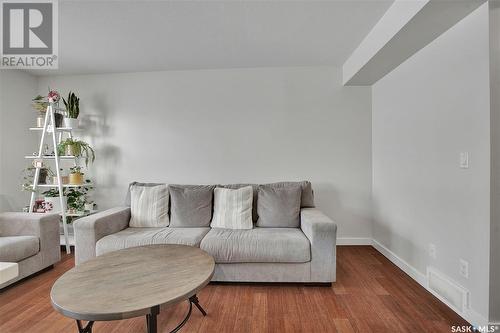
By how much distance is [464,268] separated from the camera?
66.2 inches

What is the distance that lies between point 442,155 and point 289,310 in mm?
1759

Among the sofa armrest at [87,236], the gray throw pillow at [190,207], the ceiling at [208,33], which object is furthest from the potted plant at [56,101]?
the gray throw pillow at [190,207]

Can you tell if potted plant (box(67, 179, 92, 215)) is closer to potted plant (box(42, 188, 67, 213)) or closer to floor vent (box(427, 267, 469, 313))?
potted plant (box(42, 188, 67, 213))

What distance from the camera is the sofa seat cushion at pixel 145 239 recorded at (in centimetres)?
Result: 221

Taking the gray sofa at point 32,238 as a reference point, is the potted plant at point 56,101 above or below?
above

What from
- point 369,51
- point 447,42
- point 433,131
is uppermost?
point 369,51

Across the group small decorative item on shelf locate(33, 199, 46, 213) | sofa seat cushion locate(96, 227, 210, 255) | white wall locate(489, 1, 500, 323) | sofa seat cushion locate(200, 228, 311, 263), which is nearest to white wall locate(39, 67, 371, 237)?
small decorative item on shelf locate(33, 199, 46, 213)

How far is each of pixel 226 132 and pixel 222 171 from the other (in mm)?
543

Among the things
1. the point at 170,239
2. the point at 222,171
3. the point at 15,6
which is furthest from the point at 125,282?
the point at 15,6

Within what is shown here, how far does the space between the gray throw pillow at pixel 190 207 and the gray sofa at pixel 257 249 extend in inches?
14.2

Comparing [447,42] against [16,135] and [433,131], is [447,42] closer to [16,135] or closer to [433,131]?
[433,131]

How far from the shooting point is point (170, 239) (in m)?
2.25

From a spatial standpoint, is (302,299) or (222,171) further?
(222,171)

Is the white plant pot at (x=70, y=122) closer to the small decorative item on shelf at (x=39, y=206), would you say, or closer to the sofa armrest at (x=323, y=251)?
the small decorative item on shelf at (x=39, y=206)
